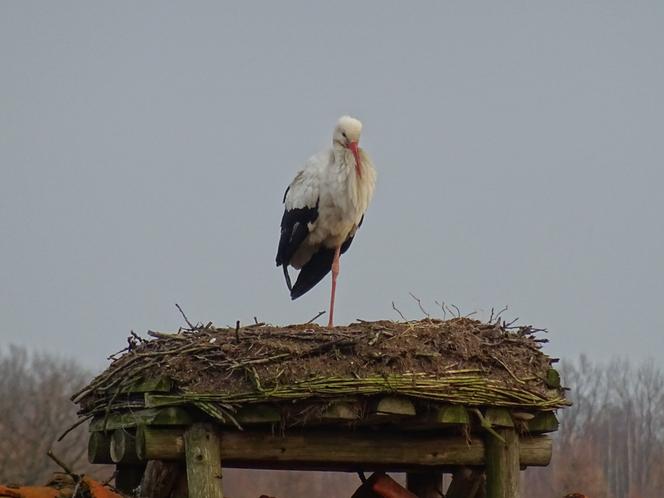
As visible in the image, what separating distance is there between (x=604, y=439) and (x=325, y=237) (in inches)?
1183

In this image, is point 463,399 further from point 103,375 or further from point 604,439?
point 604,439

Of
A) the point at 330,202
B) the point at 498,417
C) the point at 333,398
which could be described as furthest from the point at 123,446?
the point at 330,202

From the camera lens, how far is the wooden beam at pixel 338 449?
21.4ft

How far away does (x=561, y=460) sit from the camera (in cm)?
3158

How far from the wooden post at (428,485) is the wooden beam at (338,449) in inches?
37.6

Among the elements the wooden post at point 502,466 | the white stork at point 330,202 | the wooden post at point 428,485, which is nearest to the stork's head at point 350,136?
the white stork at point 330,202

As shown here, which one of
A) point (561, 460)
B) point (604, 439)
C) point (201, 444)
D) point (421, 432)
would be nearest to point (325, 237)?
point (421, 432)

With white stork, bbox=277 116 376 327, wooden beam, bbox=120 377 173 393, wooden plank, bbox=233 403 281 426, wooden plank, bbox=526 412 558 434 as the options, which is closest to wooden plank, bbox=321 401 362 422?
wooden plank, bbox=233 403 281 426

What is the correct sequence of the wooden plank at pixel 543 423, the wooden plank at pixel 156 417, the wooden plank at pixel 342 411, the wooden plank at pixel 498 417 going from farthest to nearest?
the wooden plank at pixel 543 423 → the wooden plank at pixel 498 417 → the wooden plank at pixel 156 417 → the wooden plank at pixel 342 411

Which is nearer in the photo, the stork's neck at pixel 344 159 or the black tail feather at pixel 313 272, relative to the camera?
the stork's neck at pixel 344 159

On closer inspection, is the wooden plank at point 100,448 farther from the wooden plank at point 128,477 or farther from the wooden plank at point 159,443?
the wooden plank at point 159,443

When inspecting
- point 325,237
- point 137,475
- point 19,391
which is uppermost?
point 19,391

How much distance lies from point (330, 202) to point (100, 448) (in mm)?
2916

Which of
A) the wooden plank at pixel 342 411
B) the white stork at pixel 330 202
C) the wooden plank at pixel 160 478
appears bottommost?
the wooden plank at pixel 160 478
